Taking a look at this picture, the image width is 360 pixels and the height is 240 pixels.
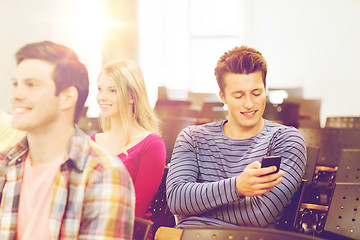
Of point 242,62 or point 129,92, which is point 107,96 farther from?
point 242,62

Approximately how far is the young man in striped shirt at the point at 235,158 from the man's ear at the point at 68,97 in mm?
693

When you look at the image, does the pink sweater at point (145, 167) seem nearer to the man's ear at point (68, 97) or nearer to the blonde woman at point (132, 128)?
the blonde woman at point (132, 128)

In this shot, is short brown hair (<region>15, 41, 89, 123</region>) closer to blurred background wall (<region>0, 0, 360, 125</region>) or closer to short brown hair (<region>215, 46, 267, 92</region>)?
short brown hair (<region>215, 46, 267, 92</region>)

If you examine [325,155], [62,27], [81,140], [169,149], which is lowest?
[325,155]

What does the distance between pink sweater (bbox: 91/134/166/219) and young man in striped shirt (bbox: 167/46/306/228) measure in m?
0.07

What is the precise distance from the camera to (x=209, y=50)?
9.30 meters

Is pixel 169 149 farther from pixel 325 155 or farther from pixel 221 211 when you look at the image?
pixel 325 155

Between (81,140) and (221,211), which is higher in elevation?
(81,140)

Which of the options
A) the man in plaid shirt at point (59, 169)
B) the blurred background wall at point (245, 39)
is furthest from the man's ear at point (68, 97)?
the blurred background wall at point (245, 39)

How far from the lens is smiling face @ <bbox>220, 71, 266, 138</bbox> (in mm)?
1610

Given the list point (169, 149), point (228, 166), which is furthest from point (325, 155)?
point (228, 166)

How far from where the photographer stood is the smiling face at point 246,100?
1.61 m

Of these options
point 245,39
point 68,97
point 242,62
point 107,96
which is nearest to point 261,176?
point 242,62

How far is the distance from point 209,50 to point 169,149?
737 centimetres
